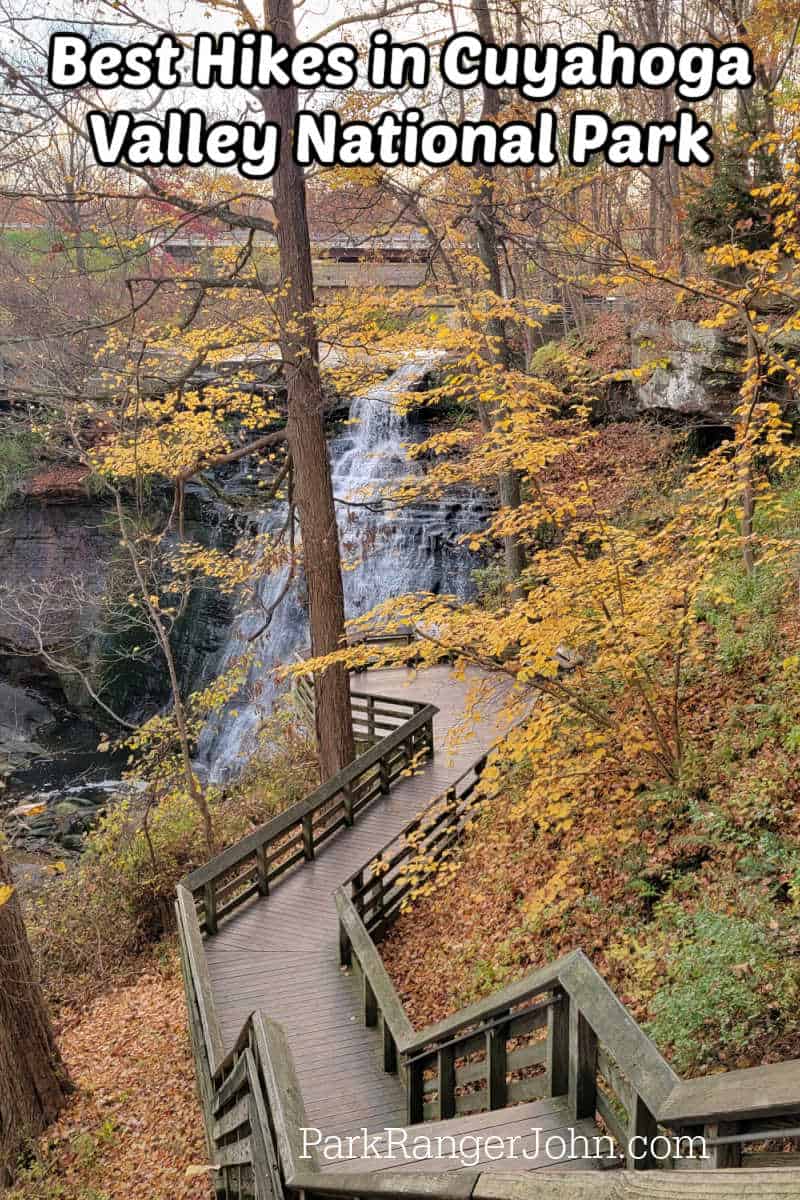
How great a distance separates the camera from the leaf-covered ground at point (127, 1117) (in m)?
6.69

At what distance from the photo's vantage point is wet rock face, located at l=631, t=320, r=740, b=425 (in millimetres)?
13828

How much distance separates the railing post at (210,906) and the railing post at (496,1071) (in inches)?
212

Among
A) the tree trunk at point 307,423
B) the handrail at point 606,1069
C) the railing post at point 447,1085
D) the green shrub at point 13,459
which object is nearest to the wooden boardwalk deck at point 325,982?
the handrail at point 606,1069

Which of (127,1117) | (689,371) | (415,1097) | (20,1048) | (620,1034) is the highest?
(689,371)

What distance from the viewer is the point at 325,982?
26.5ft

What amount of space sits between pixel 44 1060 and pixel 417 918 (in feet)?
13.1

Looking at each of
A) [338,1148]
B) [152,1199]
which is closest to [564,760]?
[338,1148]

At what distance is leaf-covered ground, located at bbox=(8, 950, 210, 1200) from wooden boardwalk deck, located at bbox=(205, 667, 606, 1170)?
3.31 ft

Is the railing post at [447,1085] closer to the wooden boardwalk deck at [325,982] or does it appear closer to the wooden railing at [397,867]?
the wooden boardwalk deck at [325,982]

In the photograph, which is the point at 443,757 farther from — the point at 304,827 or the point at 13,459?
the point at 13,459

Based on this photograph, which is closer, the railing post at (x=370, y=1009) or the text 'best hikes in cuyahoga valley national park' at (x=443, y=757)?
the text 'best hikes in cuyahoga valley national park' at (x=443, y=757)

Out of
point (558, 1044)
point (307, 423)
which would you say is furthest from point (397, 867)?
point (558, 1044)

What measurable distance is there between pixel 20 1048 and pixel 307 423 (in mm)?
7589

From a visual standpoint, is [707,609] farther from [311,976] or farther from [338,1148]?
[338,1148]
